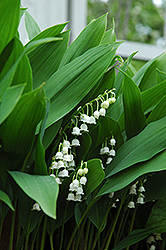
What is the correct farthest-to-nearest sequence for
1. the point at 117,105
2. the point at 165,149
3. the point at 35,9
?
1. the point at 35,9
2. the point at 117,105
3. the point at 165,149

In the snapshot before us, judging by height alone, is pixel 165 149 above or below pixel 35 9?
below

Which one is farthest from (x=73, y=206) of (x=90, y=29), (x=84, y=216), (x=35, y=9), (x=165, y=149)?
(x=35, y=9)

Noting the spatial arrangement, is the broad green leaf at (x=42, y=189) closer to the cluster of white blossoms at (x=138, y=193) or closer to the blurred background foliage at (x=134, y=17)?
the cluster of white blossoms at (x=138, y=193)

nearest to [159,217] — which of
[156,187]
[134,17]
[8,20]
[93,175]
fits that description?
[156,187]

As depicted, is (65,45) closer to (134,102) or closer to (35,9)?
(134,102)

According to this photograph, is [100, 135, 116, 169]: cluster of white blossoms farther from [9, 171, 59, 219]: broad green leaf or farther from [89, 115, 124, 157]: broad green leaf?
[9, 171, 59, 219]: broad green leaf

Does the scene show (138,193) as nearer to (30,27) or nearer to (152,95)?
(152,95)

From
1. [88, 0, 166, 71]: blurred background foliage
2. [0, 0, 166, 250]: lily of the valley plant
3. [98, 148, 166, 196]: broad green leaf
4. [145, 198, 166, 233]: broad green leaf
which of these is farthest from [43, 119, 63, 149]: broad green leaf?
[88, 0, 166, 71]: blurred background foliage
